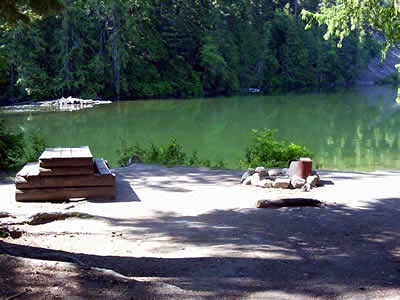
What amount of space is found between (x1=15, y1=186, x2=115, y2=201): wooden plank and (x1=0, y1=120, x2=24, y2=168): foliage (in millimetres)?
4160

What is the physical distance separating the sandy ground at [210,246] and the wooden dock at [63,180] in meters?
0.23

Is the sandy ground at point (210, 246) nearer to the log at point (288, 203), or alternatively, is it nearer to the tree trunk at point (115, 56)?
the log at point (288, 203)

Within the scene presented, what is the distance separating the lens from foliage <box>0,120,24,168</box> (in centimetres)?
1215

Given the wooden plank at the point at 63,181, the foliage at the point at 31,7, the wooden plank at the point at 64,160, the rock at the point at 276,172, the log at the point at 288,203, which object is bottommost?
the log at the point at 288,203

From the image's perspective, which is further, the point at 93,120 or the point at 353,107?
the point at 353,107

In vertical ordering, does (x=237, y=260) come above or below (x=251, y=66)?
below

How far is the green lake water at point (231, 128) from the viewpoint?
779 inches

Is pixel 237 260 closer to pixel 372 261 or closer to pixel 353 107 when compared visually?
pixel 372 261

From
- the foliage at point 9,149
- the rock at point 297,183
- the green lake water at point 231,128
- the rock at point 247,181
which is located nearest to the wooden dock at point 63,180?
the rock at point 247,181

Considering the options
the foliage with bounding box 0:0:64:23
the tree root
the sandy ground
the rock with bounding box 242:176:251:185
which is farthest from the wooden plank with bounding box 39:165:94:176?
the rock with bounding box 242:176:251:185

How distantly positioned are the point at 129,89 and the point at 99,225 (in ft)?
163

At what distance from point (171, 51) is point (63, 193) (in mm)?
54799

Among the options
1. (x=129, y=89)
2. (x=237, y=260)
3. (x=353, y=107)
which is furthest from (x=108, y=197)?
(x=129, y=89)

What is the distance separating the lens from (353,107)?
4234 cm
